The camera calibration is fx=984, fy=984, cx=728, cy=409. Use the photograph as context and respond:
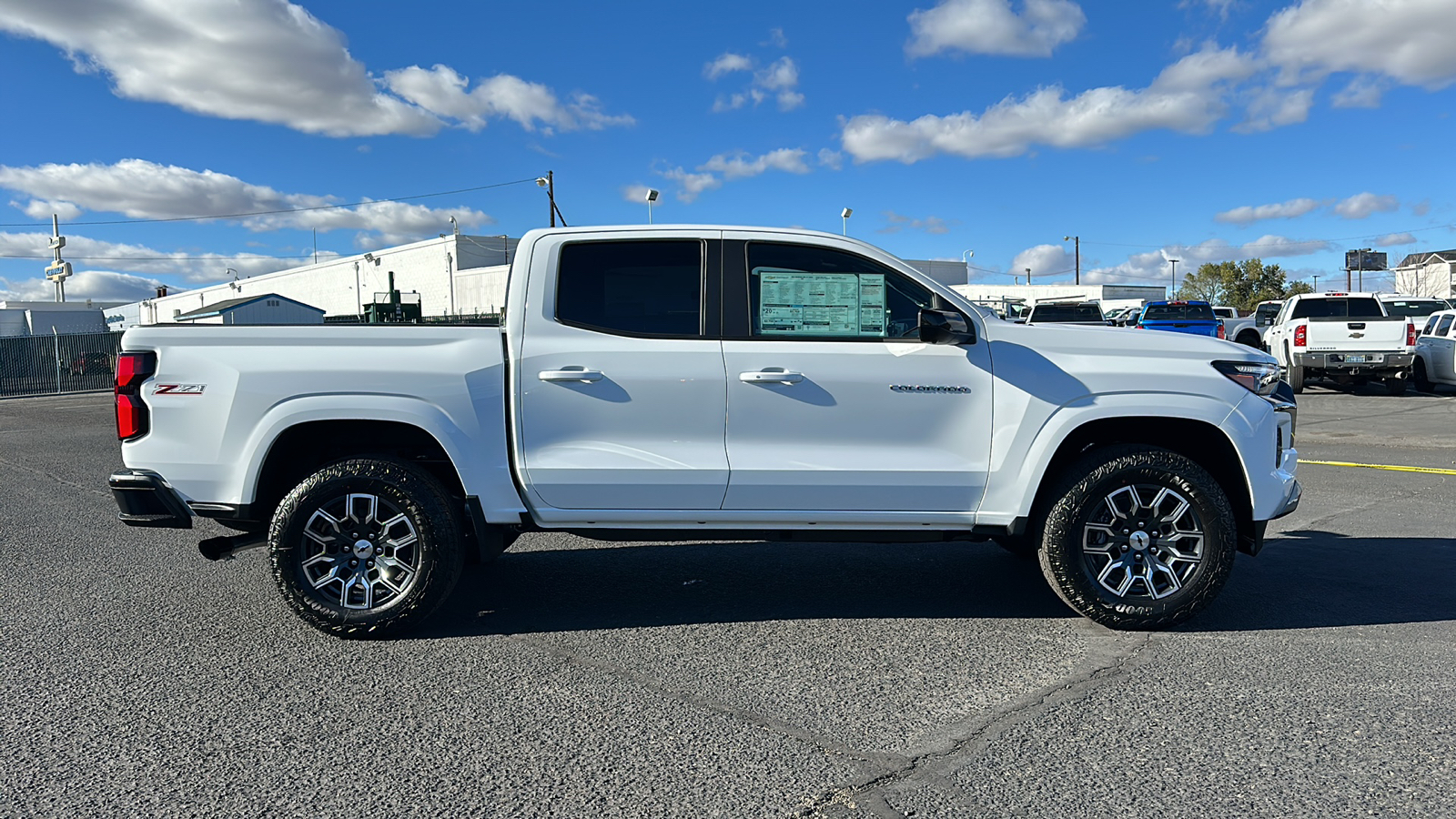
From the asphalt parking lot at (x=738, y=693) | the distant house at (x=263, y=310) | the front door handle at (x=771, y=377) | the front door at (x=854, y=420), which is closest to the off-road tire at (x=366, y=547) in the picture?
the asphalt parking lot at (x=738, y=693)

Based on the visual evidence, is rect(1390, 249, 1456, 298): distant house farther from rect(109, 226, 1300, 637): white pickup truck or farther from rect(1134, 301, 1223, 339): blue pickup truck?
rect(109, 226, 1300, 637): white pickup truck

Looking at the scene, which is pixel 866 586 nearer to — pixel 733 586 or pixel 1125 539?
pixel 733 586

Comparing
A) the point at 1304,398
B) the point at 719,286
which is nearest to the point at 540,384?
the point at 719,286

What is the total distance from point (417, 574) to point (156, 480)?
130 centimetres

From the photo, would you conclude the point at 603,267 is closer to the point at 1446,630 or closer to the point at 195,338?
the point at 195,338

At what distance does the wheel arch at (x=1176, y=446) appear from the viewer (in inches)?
184

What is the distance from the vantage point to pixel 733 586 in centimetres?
550

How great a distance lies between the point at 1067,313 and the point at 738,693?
23.3 meters

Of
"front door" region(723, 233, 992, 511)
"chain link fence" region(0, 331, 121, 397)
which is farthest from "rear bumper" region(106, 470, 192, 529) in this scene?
"chain link fence" region(0, 331, 121, 397)

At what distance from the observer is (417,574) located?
4.52 m

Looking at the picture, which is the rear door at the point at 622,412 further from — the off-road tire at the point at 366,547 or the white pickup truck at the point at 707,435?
the off-road tire at the point at 366,547

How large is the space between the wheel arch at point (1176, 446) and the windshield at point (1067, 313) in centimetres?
1954

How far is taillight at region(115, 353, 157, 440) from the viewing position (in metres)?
4.54

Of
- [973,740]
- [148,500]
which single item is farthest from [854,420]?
[148,500]
